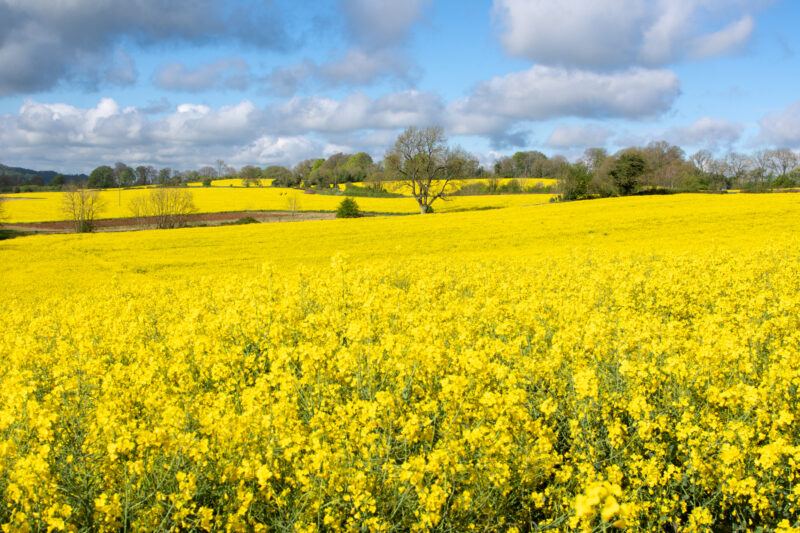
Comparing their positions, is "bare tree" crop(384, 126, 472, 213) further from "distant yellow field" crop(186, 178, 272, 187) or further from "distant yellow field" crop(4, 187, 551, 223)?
"distant yellow field" crop(186, 178, 272, 187)

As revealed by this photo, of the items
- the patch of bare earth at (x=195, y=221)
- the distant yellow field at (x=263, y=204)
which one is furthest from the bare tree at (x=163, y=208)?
the distant yellow field at (x=263, y=204)

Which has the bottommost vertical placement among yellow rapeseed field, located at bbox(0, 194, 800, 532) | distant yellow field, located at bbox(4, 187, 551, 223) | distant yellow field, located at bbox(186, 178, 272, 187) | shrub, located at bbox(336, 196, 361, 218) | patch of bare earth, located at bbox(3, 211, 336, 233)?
yellow rapeseed field, located at bbox(0, 194, 800, 532)

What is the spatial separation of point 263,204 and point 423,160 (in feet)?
85.4

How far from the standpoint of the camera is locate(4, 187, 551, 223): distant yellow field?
2194 inches

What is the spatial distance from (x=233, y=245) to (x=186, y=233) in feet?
A: 21.7

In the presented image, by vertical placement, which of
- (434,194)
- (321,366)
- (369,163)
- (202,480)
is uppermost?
(369,163)

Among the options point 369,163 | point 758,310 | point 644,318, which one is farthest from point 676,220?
point 369,163

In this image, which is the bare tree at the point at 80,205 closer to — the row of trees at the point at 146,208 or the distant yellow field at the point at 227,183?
the row of trees at the point at 146,208

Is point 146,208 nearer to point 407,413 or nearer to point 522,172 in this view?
point 407,413

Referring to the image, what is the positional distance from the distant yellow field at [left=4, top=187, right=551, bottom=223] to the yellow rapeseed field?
158 ft

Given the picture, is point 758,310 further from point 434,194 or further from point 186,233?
point 434,194

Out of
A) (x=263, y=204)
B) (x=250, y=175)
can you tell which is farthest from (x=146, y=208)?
(x=250, y=175)

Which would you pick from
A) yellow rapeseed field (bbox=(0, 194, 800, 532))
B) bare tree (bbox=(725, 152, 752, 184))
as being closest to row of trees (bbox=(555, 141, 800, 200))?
bare tree (bbox=(725, 152, 752, 184))

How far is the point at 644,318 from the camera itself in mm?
6324
